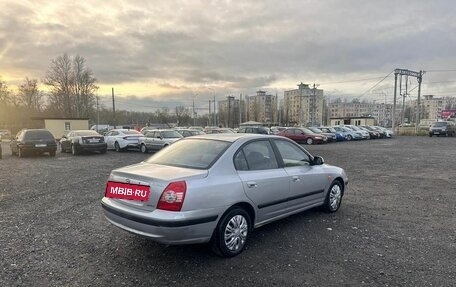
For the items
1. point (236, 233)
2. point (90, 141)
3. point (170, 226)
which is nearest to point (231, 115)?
point (90, 141)

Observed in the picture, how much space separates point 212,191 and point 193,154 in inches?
34.9

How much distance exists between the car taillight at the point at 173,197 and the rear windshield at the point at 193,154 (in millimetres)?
519

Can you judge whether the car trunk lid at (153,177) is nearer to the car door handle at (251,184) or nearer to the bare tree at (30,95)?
the car door handle at (251,184)

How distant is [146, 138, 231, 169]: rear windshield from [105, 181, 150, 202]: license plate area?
647 mm

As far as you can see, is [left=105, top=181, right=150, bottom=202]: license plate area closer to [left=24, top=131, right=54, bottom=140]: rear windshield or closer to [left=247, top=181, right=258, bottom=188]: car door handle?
[left=247, top=181, right=258, bottom=188]: car door handle

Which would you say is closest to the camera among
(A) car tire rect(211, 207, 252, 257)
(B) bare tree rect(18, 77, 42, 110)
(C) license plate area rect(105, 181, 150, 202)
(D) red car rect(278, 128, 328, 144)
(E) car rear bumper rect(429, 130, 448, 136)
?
(C) license plate area rect(105, 181, 150, 202)

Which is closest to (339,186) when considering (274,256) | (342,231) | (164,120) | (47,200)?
(342,231)

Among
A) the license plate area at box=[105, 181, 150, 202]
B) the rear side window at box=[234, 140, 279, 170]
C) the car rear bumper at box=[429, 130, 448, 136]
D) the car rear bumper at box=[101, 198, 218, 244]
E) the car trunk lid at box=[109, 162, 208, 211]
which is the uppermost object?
the rear side window at box=[234, 140, 279, 170]

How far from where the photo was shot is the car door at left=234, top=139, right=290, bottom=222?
173 inches

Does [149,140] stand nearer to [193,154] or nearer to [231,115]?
[193,154]

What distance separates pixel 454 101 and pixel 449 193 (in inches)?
5917


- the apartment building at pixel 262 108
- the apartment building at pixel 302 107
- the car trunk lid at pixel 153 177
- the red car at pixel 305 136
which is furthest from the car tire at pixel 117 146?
the apartment building at pixel 262 108

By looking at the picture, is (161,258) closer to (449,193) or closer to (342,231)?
(342,231)

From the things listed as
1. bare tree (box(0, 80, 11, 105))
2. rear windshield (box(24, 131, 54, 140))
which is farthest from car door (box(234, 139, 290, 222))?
bare tree (box(0, 80, 11, 105))
